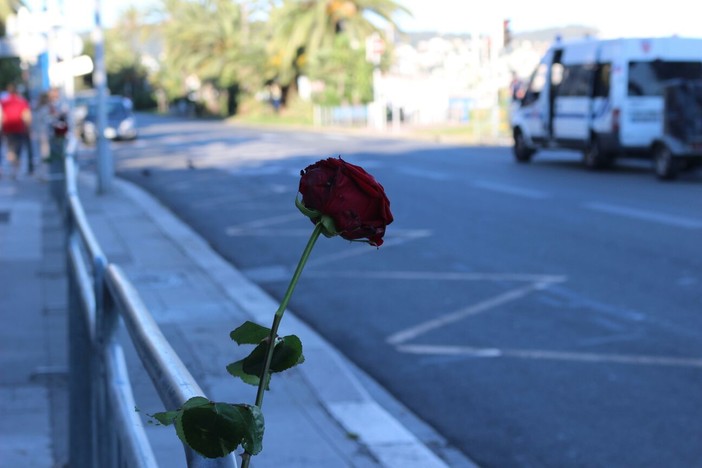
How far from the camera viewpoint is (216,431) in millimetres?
1517

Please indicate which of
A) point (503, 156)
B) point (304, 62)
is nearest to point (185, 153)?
point (503, 156)

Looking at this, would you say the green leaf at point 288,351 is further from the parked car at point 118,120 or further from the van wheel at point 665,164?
the parked car at point 118,120

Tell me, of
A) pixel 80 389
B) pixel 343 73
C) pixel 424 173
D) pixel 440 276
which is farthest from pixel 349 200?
pixel 343 73

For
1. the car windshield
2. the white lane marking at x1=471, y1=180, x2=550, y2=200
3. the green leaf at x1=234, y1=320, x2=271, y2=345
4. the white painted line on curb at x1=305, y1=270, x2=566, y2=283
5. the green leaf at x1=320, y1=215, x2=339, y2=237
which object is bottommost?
the white lane marking at x1=471, y1=180, x2=550, y2=200

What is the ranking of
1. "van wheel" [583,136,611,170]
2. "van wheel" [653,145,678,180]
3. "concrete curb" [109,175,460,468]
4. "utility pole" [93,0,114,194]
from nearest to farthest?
1. "concrete curb" [109,175,460,468]
2. "utility pole" [93,0,114,194]
3. "van wheel" [653,145,678,180]
4. "van wheel" [583,136,611,170]

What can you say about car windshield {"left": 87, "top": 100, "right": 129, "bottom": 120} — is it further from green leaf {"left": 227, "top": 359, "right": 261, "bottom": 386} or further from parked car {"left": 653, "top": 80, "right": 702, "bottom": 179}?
green leaf {"left": 227, "top": 359, "right": 261, "bottom": 386}

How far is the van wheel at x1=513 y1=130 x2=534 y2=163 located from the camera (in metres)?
24.5

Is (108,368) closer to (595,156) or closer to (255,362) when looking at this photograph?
(255,362)

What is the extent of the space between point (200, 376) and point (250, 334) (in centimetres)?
449

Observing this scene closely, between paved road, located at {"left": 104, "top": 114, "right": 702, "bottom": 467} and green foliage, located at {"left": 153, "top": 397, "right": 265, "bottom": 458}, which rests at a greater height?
green foliage, located at {"left": 153, "top": 397, "right": 265, "bottom": 458}

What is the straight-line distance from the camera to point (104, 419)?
10.7ft

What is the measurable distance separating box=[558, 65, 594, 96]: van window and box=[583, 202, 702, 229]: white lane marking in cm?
692

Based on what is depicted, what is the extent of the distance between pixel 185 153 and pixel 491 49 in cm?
1054

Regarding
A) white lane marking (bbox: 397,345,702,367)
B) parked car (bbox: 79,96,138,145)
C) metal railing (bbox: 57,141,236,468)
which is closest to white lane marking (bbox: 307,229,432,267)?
white lane marking (bbox: 397,345,702,367)
